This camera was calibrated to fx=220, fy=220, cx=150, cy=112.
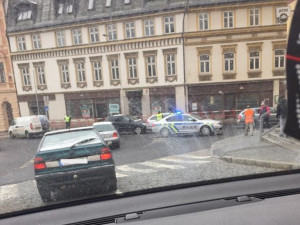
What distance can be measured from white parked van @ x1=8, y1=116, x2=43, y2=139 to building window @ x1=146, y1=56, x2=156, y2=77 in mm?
801

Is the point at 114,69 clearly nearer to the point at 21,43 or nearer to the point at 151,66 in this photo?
the point at 151,66

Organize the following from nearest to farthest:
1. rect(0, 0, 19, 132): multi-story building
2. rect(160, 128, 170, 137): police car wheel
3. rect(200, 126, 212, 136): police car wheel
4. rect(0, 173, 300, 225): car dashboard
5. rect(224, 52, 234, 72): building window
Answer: rect(0, 173, 300, 225): car dashboard < rect(0, 0, 19, 132): multi-story building < rect(224, 52, 234, 72): building window < rect(200, 126, 212, 136): police car wheel < rect(160, 128, 170, 137): police car wheel

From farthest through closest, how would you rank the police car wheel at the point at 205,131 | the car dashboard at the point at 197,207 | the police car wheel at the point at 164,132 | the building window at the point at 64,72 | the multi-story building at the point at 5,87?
the police car wheel at the point at 164,132, the police car wheel at the point at 205,131, the building window at the point at 64,72, the multi-story building at the point at 5,87, the car dashboard at the point at 197,207

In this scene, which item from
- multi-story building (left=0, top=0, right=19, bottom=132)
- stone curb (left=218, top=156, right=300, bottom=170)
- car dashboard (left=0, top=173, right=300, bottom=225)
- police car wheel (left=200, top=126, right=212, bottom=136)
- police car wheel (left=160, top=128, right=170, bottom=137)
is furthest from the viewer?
police car wheel (left=160, top=128, right=170, bottom=137)

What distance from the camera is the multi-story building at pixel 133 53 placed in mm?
1384

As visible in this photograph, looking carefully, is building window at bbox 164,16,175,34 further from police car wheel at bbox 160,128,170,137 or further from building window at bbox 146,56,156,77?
police car wheel at bbox 160,128,170,137

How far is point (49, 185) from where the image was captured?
4.52 ft

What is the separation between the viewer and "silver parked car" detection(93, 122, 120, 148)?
151 cm

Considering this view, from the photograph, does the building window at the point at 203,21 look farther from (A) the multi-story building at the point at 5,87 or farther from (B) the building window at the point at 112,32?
(A) the multi-story building at the point at 5,87

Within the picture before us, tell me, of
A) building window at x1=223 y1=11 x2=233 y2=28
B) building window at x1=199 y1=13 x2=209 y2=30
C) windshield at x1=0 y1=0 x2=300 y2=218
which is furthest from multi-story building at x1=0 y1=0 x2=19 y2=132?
building window at x1=223 y1=11 x2=233 y2=28

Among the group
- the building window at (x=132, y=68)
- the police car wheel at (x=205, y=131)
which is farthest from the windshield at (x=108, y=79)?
the police car wheel at (x=205, y=131)

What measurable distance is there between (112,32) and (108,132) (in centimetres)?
68

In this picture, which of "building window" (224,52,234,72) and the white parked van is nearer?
the white parked van

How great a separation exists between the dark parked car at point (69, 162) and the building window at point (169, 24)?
85 centimetres
